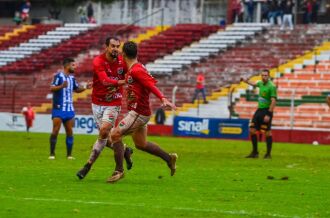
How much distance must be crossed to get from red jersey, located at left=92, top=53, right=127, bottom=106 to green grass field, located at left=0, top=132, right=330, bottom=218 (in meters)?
1.26

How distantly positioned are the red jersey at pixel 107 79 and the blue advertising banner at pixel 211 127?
22.1m

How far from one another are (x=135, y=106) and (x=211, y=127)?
80.2 ft

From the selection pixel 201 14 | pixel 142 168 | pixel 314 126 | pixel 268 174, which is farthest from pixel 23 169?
pixel 201 14

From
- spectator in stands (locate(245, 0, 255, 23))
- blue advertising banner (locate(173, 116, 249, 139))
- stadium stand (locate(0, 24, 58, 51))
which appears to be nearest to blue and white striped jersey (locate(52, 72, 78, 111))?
Result: blue advertising banner (locate(173, 116, 249, 139))

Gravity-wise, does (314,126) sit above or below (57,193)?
below

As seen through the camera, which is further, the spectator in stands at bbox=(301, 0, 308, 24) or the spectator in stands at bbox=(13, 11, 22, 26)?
the spectator in stands at bbox=(13, 11, 22, 26)

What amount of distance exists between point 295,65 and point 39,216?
36012 millimetres

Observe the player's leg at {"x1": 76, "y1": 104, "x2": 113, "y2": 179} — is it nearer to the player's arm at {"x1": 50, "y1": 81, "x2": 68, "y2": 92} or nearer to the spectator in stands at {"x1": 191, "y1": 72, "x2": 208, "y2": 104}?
the player's arm at {"x1": 50, "y1": 81, "x2": 68, "y2": 92}

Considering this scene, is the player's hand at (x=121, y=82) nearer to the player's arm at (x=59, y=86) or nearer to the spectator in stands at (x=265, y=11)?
the player's arm at (x=59, y=86)

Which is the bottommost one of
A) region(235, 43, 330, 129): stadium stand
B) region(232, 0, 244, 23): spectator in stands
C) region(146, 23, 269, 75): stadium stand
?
region(235, 43, 330, 129): stadium stand

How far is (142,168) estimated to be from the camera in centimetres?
2152

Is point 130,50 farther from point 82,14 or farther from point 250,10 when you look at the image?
point 82,14

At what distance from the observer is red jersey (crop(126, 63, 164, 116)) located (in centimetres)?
1736

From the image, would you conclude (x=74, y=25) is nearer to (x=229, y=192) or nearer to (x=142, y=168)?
(x=142, y=168)
